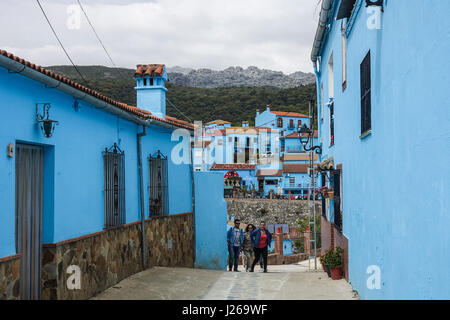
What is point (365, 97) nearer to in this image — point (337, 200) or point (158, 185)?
point (337, 200)

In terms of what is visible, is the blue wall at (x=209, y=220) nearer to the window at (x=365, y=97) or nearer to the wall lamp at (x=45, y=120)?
the window at (x=365, y=97)

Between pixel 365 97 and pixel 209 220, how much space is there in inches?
367

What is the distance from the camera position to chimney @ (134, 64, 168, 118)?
16.7 metres

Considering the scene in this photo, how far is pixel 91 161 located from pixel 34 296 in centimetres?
270

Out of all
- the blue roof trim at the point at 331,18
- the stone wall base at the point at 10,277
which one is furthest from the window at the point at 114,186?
the blue roof trim at the point at 331,18

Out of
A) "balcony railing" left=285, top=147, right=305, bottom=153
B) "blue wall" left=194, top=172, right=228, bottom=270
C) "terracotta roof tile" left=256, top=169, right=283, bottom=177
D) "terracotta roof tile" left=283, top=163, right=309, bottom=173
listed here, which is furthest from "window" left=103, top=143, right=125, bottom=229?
"balcony railing" left=285, top=147, right=305, bottom=153

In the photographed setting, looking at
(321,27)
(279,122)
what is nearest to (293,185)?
(279,122)

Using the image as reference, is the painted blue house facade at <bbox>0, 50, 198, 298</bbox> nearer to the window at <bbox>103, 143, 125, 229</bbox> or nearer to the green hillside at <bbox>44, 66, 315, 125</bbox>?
the window at <bbox>103, 143, 125, 229</bbox>

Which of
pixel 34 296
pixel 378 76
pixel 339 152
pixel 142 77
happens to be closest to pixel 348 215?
pixel 339 152

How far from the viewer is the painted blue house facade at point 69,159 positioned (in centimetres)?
641

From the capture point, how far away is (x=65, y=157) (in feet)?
26.1

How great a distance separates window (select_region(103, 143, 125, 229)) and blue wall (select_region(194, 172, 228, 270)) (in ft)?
17.7

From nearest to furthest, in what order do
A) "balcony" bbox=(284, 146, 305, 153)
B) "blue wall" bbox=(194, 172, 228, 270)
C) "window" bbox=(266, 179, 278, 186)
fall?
"blue wall" bbox=(194, 172, 228, 270) < "window" bbox=(266, 179, 278, 186) < "balcony" bbox=(284, 146, 305, 153)
